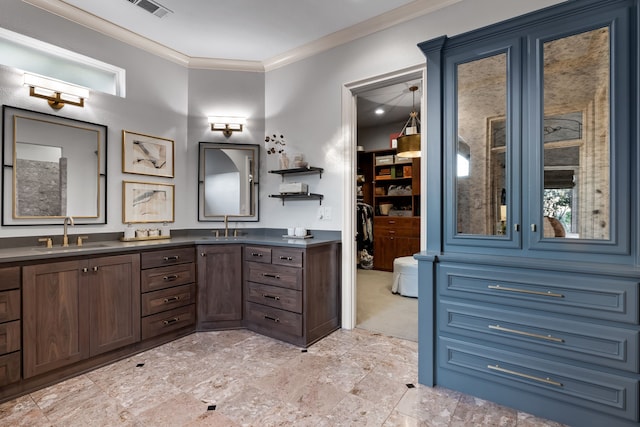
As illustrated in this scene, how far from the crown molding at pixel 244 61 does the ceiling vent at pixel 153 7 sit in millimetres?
509

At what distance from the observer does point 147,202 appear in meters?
3.27

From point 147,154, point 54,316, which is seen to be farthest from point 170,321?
point 147,154

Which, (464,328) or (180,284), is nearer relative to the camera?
(464,328)

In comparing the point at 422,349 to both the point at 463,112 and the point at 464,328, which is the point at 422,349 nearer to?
the point at 464,328

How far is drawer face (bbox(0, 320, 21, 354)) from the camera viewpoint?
6.33ft

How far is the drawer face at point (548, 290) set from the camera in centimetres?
158

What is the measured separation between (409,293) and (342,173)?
2.11 m

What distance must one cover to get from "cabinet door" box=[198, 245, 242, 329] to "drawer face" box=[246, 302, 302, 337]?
0.16m

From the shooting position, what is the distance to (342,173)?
318cm

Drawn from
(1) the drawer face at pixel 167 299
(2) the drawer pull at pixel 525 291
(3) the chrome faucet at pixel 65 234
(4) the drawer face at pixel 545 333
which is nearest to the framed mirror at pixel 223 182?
(1) the drawer face at pixel 167 299

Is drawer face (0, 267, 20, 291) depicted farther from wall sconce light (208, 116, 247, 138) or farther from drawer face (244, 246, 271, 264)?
wall sconce light (208, 116, 247, 138)

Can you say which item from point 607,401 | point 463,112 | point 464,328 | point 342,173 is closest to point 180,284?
A: point 342,173

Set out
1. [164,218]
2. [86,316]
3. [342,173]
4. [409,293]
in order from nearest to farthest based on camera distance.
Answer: [86,316]
[342,173]
[164,218]
[409,293]

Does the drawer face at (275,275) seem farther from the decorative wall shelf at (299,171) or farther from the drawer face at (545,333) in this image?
the drawer face at (545,333)
